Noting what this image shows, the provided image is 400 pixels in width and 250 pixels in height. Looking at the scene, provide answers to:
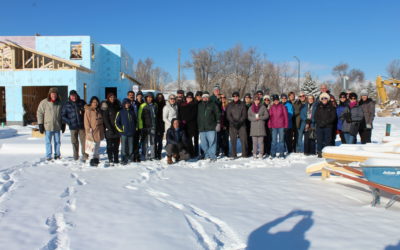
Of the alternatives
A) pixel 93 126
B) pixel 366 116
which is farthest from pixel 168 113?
pixel 366 116

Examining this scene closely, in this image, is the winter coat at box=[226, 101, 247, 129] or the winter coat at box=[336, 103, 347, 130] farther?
the winter coat at box=[336, 103, 347, 130]

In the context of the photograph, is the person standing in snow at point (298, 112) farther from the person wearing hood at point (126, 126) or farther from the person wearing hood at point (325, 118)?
the person wearing hood at point (126, 126)

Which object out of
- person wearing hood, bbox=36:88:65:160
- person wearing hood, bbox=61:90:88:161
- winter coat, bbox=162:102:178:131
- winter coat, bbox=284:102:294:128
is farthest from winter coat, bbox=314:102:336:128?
person wearing hood, bbox=36:88:65:160

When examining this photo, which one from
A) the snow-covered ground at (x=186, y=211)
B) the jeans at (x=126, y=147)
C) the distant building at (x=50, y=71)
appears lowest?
the snow-covered ground at (x=186, y=211)

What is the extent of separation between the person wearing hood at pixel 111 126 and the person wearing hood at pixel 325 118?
5376mm

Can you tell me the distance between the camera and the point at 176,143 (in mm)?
8250

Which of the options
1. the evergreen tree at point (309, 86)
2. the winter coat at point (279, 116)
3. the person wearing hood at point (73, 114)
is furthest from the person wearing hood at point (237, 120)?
the evergreen tree at point (309, 86)

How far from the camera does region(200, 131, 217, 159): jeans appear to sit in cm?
859

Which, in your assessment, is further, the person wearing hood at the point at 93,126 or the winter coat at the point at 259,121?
the winter coat at the point at 259,121

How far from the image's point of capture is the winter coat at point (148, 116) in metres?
8.29

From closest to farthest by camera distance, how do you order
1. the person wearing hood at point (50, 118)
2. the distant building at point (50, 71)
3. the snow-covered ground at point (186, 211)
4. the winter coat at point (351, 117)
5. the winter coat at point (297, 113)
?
the snow-covered ground at point (186, 211), the person wearing hood at point (50, 118), the winter coat at point (351, 117), the winter coat at point (297, 113), the distant building at point (50, 71)

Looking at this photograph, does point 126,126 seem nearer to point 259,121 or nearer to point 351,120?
point 259,121

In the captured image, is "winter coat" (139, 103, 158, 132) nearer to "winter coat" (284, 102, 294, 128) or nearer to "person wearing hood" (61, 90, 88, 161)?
"person wearing hood" (61, 90, 88, 161)

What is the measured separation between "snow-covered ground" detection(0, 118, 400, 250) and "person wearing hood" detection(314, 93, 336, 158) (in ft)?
6.83
